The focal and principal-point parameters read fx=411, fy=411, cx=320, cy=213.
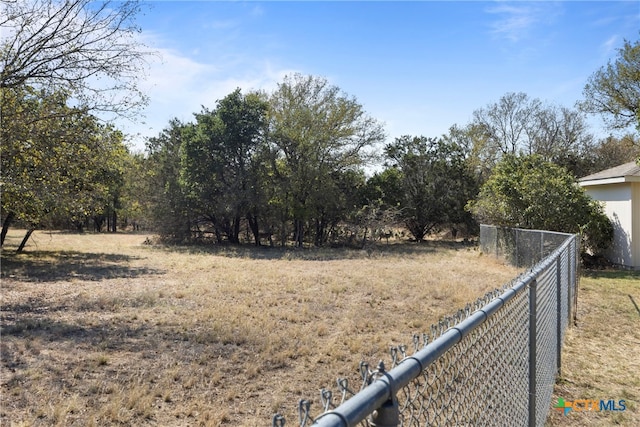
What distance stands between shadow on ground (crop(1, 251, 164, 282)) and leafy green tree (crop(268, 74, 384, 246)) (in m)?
9.07

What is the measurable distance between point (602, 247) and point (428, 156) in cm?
1508

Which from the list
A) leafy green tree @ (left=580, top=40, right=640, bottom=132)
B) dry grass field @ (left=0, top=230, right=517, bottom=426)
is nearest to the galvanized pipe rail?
dry grass field @ (left=0, top=230, right=517, bottom=426)

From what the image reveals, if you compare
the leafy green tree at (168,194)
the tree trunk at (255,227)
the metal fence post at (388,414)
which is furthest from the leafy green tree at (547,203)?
the leafy green tree at (168,194)

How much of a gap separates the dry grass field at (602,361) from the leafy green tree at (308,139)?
14858 millimetres

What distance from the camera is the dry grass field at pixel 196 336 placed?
12.8 ft

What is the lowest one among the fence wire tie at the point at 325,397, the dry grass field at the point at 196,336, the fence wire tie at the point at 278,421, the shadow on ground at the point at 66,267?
the dry grass field at the point at 196,336

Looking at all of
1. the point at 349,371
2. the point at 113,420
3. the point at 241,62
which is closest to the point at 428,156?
the point at 241,62

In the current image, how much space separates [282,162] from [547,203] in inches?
541

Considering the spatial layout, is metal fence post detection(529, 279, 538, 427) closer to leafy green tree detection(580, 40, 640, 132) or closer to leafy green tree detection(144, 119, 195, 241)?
leafy green tree detection(580, 40, 640, 132)

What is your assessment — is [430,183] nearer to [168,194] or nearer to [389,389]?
[168,194]

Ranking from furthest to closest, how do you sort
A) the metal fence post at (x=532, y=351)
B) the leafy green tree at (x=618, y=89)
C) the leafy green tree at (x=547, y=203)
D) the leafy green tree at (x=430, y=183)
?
the leafy green tree at (x=430, y=183), the leafy green tree at (x=618, y=89), the leafy green tree at (x=547, y=203), the metal fence post at (x=532, y=351)

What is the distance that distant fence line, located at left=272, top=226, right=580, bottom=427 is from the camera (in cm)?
110

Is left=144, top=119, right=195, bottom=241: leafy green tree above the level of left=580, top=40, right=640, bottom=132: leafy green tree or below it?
below

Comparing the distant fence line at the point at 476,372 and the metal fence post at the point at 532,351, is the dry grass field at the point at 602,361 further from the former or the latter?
the metal fence post at the point at 532,351
